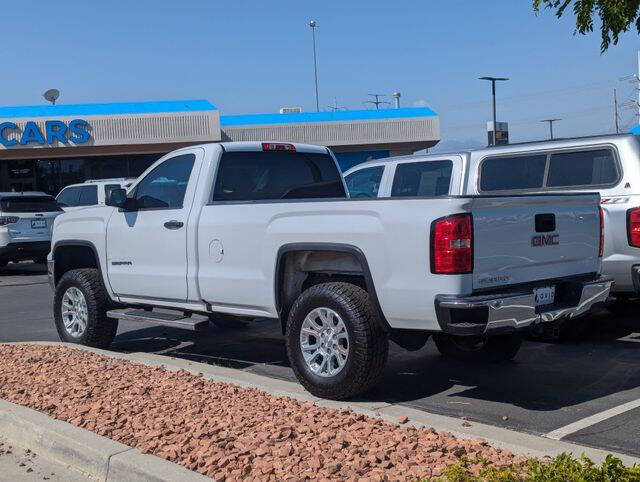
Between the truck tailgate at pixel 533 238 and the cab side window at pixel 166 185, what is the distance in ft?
10.4

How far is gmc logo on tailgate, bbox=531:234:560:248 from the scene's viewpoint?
5986 mm

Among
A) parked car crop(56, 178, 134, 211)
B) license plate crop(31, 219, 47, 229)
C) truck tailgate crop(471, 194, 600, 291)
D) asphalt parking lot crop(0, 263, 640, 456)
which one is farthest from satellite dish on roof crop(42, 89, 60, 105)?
truck tailgate crop(471, 194, 600, 291)

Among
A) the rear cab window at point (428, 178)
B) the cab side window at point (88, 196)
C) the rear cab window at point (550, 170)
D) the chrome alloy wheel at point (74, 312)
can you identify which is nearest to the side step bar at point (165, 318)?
the chrome alloy wheel at point (74, 312)

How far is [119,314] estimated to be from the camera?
26.1ft

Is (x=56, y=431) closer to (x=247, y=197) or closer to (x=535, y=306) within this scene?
(x=247, y=197)

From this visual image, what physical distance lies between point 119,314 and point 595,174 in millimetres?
5095

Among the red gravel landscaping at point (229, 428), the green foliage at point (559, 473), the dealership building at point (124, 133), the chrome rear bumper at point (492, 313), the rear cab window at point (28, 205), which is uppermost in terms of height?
the dealership building at point (124, 133)

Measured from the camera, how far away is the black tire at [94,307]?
8375 mm

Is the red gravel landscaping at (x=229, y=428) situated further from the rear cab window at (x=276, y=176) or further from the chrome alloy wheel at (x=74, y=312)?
the rear cab window at (x=276, y=176)

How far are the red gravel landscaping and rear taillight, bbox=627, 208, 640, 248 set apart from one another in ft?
12.3

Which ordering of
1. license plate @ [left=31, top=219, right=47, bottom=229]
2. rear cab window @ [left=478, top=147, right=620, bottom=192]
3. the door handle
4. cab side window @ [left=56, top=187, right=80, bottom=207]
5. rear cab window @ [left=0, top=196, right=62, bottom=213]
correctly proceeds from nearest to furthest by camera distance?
the door handle
rear cab window @ [left=478, top=147, right=620, bottom=192]
rear cab window @ [left=0, top=196, right=62, bottom=213]
license plate @ [left=31, top=219, right=47, bottom=229]
cab side window @ [left=56, top=187, right=80, bottom=207]

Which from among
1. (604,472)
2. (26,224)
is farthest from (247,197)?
(26,224)

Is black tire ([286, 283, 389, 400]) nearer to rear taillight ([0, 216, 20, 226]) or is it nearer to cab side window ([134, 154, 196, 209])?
cab side window ([134, 154, 196, 209])

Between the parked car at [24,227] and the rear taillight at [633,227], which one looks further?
the parked car at [24,227]
